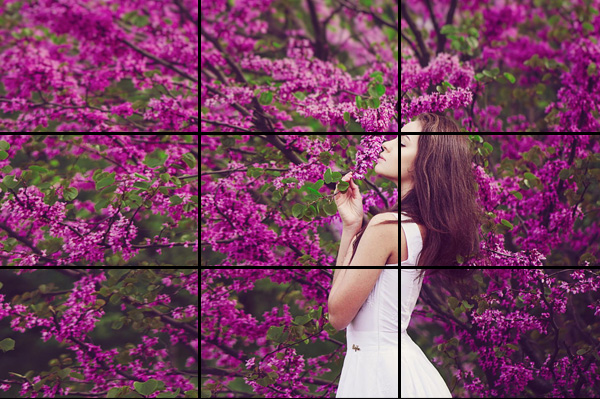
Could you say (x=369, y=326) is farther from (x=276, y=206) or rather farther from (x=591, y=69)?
(x=591, y=69)

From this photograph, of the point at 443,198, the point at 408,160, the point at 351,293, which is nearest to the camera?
the point at 351,293

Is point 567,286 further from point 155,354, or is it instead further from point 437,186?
point 155,354

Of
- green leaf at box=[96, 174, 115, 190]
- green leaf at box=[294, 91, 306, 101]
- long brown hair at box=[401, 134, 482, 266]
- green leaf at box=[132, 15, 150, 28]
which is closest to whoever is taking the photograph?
long brown hair at box=[401, 134, 482, 266]

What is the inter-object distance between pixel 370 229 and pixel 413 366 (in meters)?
0.46

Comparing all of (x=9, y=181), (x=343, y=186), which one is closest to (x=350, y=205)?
(x=343, y=186)

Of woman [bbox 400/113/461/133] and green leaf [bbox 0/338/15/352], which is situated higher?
woman [bbox 400/113/461/133]

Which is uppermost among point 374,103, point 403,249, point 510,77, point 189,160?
point 510,77

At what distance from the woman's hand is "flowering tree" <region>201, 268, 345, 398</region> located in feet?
0.94

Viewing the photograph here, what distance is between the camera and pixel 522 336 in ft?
7.01

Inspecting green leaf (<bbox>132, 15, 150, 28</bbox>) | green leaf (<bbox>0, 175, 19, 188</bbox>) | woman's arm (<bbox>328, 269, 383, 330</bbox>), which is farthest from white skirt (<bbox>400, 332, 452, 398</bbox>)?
green leaf (<bbox>132, 15, 150, 28</bbox>)

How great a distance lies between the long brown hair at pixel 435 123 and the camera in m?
1.96

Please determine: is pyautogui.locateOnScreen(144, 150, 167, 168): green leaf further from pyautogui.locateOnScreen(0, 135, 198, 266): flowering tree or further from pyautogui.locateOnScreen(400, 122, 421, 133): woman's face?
pyautogui.locateOnScreen(400, 122, 421, 133): woman's face

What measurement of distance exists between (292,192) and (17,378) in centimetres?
132

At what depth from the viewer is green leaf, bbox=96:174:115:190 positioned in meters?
2.05
